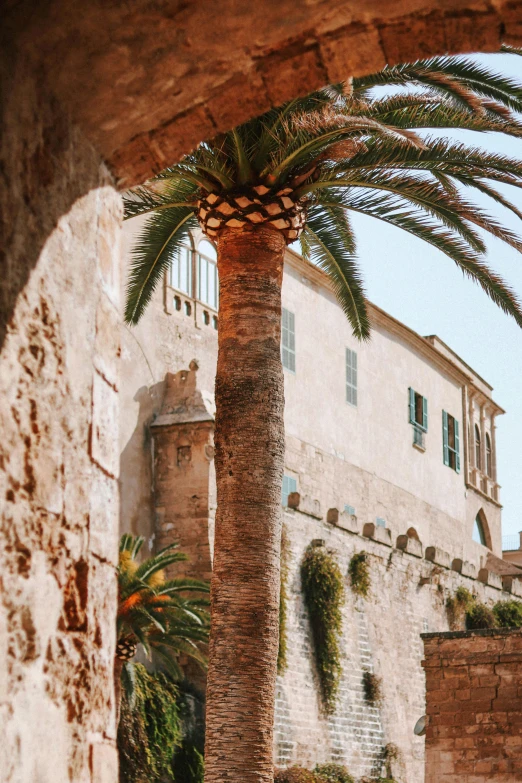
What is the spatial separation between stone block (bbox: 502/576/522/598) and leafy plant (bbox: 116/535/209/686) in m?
13.5

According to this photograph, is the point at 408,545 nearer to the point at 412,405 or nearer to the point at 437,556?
the point at 437,556

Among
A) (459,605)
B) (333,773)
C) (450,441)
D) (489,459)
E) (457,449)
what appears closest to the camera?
(333,773)

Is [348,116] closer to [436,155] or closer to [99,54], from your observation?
[436,155]

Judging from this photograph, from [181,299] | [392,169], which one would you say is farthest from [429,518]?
[392,169]

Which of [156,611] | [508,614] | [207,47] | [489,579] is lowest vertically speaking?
[156,611]

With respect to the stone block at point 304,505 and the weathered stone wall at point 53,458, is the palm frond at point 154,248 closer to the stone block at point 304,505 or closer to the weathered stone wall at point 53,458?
the stone block at point 304,505

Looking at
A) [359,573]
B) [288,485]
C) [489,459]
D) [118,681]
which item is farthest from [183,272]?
[489,459]

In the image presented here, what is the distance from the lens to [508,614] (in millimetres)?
28594

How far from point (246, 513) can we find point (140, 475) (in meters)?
10.5

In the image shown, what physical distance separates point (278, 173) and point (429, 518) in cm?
2123

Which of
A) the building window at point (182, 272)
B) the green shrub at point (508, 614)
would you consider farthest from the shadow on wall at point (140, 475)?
the green shrub at point (508, 614)

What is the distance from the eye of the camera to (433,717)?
14.0 meters

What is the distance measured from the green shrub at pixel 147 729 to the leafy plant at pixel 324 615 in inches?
132

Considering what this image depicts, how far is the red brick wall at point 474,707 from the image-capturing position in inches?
533
